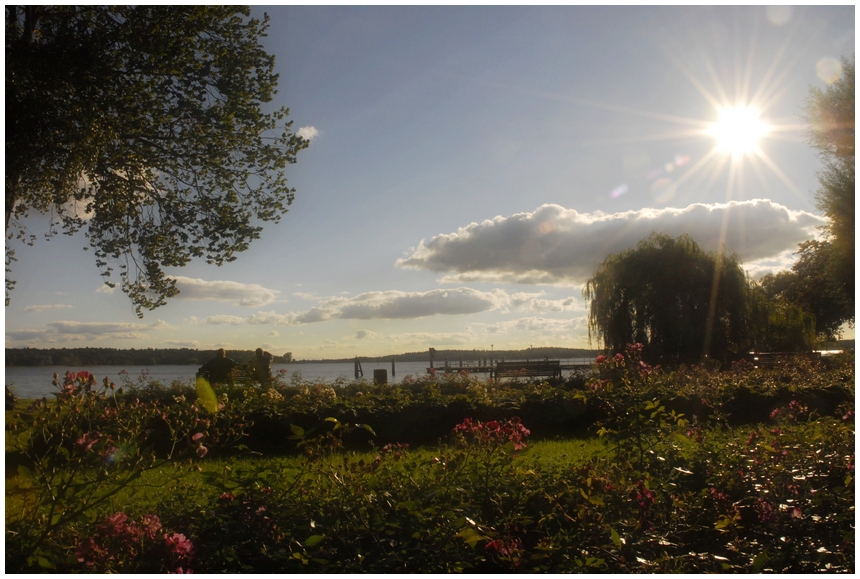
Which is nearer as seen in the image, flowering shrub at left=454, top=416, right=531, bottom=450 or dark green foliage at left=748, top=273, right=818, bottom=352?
flowering shrub at left=454, top=416, right=531, bottom=450

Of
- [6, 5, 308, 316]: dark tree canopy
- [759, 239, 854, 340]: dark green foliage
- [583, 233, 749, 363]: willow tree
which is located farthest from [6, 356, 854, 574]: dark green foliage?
[759, 239, 854, 340]: dark green foliage

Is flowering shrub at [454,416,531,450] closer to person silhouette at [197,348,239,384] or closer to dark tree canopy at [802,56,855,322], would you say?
person silhouette at [197,348,239,384]

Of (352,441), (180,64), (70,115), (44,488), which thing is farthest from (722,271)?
(44,488)

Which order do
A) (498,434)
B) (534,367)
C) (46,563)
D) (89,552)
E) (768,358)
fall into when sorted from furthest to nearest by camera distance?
(534,367)
(768,358)
(498,434)
(89,552)
(46,563)

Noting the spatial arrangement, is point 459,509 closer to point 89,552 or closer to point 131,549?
point 131,549

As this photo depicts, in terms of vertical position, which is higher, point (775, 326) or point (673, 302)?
point (673, 302)

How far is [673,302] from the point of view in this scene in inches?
808

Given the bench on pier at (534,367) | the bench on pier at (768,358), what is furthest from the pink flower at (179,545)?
the bench on pier at (534,367)

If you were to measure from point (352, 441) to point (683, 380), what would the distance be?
765 cm

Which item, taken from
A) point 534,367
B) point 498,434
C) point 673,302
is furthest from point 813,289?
point 498,434

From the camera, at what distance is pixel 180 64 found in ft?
28.4

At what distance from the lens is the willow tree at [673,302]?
2017 centimetres

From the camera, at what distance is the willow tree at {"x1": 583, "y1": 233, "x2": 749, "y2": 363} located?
20.2 m

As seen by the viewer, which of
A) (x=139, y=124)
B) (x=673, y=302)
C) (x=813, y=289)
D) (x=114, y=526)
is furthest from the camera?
(x=813, y=289)
